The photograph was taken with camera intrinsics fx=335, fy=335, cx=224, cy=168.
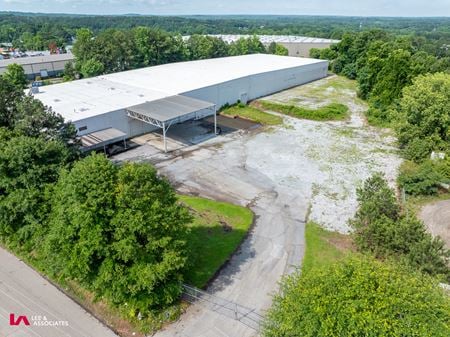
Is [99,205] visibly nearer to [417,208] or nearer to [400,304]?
[400,304]

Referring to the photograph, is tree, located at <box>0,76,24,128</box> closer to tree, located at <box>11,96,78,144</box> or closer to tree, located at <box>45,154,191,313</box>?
tree, located at <box>11,96,78,144</box>

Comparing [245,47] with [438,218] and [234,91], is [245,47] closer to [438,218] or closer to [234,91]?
[234,91]

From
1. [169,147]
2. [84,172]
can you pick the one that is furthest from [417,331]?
[169,147]

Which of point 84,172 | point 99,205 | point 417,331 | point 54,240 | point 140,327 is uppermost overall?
point 84,172

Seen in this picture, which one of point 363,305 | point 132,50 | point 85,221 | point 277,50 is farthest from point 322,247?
point 277,50

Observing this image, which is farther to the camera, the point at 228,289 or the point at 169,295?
the point at 228,289

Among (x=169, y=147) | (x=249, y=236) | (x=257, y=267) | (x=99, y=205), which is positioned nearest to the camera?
(x=99, y=205)
